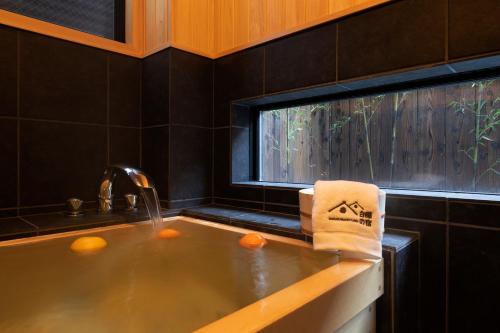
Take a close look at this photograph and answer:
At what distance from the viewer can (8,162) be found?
1459mm

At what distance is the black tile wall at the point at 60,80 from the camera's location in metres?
1.50

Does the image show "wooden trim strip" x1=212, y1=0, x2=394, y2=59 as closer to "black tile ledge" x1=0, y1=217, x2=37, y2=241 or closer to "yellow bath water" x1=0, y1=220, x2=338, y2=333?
"yellow bath water" x1=0, y1=220, x2=338, y2=333

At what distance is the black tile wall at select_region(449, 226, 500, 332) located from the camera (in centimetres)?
107

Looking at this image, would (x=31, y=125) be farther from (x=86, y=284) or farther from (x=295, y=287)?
(x=295, y=287)

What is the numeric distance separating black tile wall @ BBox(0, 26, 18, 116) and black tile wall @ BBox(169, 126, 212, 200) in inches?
28.4

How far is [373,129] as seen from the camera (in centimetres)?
154

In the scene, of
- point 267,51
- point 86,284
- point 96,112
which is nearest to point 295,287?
point 86,284

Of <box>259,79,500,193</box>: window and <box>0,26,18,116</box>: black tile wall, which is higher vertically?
<box>0,26,18,116</box>: black tile wall

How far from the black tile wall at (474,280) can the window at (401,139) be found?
27cm

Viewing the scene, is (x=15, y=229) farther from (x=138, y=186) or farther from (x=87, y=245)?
(x=138, y=186)

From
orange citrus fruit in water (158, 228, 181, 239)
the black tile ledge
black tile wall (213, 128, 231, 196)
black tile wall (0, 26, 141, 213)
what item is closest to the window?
black tile wall (213, 128, 231, 196)

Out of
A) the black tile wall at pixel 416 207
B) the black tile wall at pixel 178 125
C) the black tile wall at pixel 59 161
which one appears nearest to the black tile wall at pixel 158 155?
the black tile wall at pixel 178 125

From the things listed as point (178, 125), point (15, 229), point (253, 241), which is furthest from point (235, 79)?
point (15, 229)

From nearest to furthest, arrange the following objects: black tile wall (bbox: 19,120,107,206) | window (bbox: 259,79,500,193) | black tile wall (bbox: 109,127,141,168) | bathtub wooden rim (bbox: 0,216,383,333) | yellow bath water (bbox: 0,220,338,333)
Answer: bathtub wooden rim (bbox: 0,216,383,333)
yellow bath water (bbox: 0,220,338,333)
window (bbox: 259,79,500,193)
black tile wall (bbox: 19,120,107,206)
black tile wall (bbox: 109,127,141,168)
